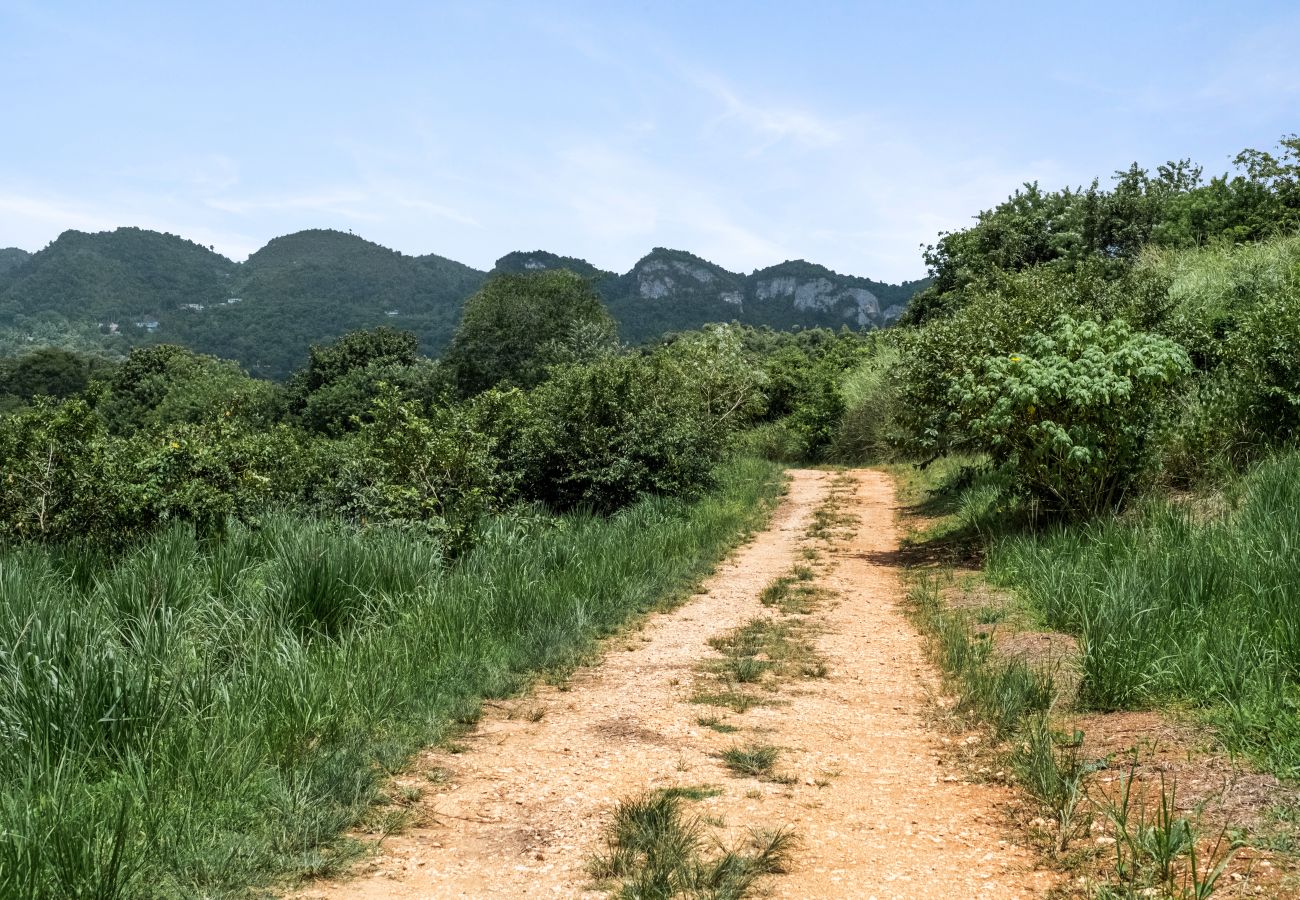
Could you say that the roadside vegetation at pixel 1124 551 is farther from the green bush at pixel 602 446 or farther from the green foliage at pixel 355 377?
the green foliage at pixel 355 377

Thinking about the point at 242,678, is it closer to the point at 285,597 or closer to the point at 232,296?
the point at 285,597

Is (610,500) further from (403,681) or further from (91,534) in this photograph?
(403,681)

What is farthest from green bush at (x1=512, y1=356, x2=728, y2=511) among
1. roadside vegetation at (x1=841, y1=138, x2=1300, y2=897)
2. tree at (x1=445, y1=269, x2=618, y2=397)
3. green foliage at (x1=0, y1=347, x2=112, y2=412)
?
green foliage at (x1=0, y1=347, x2=112, y2=412)

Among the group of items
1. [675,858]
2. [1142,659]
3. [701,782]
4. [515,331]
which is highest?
[515,331]

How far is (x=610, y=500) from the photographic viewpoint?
15.3 meters

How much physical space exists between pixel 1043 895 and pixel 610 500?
1217cm

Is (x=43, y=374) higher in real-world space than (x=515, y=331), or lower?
lower

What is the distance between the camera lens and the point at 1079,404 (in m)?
9.20

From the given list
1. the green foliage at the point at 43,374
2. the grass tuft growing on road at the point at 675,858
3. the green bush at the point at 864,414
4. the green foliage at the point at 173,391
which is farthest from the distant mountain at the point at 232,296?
the grass tuft growing on road at the point at 675,858

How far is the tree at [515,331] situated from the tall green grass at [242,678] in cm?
4638

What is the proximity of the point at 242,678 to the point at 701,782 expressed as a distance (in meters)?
2.85

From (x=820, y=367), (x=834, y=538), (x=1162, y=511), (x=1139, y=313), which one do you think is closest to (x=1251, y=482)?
(x=1162, y=511)

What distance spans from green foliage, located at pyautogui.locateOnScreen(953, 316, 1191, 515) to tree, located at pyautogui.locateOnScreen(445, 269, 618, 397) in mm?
44753

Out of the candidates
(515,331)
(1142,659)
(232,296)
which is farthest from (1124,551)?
(232,296)
